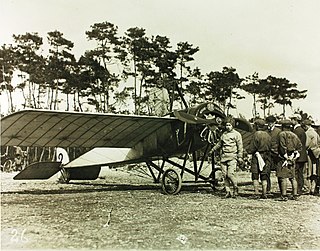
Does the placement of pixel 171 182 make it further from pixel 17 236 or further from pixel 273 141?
pixel 17 236

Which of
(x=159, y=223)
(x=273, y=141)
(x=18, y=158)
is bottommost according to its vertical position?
(x=159, y=223)

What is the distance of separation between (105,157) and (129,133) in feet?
6.45

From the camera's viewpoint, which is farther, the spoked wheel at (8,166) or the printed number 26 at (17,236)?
the spoked wheel at (8,166)

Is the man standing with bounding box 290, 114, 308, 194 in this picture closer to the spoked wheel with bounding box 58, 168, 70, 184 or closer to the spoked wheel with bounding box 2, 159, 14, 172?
the spoked wheel with bounding box 58, 168, 70, 184

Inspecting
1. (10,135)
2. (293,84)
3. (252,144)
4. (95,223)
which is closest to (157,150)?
(252,144)

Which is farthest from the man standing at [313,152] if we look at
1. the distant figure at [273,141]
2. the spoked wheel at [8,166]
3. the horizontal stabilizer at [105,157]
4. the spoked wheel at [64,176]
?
the spoked wheel at [8,166]

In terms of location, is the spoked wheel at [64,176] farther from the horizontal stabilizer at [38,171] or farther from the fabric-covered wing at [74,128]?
the fabric-covered wing at [74,128]

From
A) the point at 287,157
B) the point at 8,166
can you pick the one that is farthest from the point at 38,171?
the point at 8,166

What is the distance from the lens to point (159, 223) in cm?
581

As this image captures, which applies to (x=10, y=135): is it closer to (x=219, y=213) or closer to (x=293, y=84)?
(x=219, y=213)

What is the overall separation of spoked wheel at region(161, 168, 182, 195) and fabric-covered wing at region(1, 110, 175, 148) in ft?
4.35

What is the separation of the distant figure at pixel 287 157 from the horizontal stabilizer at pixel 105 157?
14.6 ft

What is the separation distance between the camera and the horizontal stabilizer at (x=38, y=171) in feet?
37.4

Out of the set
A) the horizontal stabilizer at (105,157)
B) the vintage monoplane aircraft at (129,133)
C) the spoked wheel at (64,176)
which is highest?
the vintage monoplane aircraft at (129,133)
